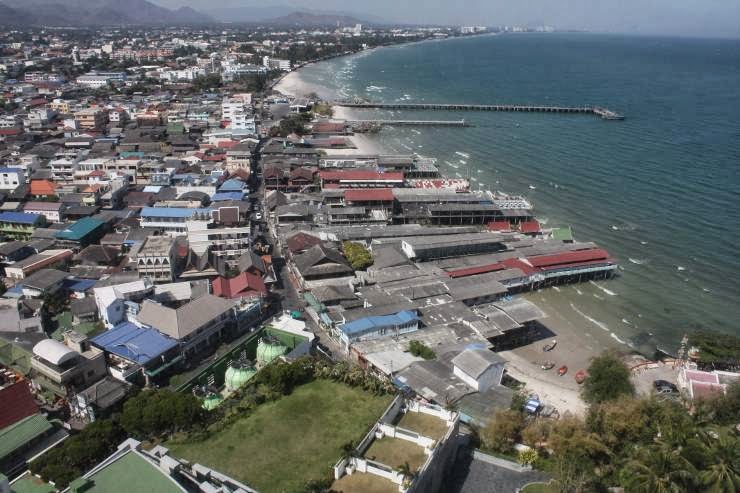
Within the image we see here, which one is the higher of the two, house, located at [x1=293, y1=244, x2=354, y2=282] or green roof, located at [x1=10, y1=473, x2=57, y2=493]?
house, located at [x1=293, y1=244, x2=354, y2=282]

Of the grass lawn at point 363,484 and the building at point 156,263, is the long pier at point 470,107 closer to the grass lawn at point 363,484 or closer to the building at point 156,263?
the building at point 156,263

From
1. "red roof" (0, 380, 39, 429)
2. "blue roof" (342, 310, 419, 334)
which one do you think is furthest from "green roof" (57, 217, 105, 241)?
"blue roof" (342, 310, 419, 334)

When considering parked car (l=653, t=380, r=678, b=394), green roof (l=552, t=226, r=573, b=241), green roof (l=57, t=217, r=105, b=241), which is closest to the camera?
parked car (l=653, t=380, r=678, b=394)

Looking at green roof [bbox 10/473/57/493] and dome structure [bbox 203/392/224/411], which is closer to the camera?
green roof [bbox 10/473/57/493]

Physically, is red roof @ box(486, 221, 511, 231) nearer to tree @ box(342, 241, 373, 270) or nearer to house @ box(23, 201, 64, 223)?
tree @ box(342, 241, 373, 270)

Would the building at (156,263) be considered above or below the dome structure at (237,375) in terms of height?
above

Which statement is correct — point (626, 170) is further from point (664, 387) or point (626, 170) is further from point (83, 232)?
point (83, 232)

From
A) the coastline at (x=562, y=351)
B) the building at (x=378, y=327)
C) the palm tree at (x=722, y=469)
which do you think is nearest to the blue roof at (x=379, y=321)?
Result: the building at (x=378, y=327)
